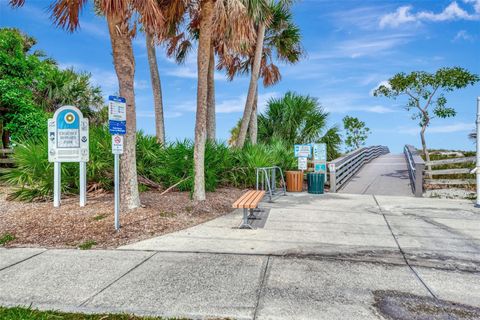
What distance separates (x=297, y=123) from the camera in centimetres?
1803

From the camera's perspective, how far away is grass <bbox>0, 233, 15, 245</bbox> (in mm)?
5667

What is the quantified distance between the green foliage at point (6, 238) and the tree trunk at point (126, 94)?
6.94 ft

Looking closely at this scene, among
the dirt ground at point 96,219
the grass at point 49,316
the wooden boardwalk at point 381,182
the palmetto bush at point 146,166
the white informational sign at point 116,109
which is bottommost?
the grass at point 49,316

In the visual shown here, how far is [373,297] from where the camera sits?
3.54 m

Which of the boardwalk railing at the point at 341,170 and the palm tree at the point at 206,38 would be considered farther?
the boardwalk railing at the point at 341,170

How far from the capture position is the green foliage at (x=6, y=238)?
5668mm

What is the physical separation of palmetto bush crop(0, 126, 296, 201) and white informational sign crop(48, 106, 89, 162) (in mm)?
1194

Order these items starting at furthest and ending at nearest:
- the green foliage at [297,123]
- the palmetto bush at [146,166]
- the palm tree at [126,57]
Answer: the green foliage at [297,123] < the palmetto bush at [146,166] < the palm tree at [126,57]

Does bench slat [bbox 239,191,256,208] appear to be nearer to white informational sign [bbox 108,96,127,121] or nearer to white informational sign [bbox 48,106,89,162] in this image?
white informational sign [bbox 108,96,127,121]

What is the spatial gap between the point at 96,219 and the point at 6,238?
1.48m

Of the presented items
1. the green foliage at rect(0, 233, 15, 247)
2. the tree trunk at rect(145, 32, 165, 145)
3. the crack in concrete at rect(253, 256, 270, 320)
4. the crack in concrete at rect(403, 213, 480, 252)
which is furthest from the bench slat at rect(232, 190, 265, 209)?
the tree trunk at rect(145, 32, 165, 145)

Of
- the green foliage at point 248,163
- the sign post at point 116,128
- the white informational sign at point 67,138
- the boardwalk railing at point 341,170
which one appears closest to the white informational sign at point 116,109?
the sign post at point 116,128

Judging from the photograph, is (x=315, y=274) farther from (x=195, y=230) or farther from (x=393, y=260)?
(x=195, y=230)

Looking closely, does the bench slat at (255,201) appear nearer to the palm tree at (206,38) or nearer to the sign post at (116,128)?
the palm tree at (206,38)
